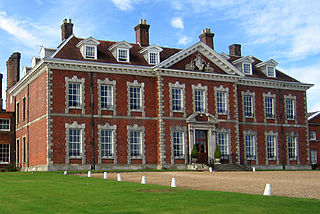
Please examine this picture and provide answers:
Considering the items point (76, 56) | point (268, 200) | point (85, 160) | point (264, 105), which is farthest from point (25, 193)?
point (264, 105)

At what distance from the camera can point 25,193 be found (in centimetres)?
1582

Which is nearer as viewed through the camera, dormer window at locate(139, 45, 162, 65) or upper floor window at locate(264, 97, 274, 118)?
dormer window at locate(139, 45, 162, 65)

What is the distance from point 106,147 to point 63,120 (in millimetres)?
3876

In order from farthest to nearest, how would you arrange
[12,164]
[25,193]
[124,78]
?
[12,164] < [124,78] < [25,193]

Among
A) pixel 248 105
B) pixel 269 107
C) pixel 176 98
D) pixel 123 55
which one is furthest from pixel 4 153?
pixel 269 107

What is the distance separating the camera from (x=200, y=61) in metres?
39.4

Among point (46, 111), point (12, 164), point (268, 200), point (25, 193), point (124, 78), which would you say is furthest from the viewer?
point (12, 164)

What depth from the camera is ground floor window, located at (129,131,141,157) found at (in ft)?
120

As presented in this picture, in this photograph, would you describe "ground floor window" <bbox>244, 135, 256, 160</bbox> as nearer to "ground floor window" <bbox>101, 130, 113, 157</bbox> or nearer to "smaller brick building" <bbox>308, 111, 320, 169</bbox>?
"smaller brick building" <bbox>308, 111, 320, 169</bbox>

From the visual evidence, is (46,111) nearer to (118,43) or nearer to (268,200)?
(118,43)

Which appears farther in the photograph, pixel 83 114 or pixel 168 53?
pixel 168 53

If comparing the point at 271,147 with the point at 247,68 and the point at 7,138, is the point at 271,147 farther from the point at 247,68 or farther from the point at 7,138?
the point at 7,138

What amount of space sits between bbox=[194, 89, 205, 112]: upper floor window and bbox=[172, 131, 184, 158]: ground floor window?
280cm

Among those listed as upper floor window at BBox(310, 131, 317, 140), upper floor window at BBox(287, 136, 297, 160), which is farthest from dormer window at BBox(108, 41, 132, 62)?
upper floor window at BBox(310, 131, 317, 140)
